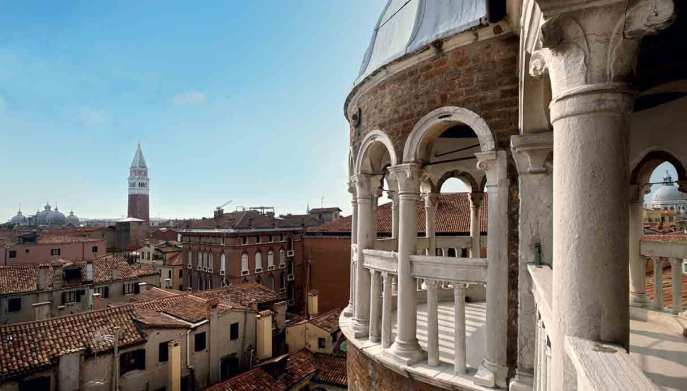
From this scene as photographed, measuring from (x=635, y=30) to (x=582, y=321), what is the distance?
173 cm

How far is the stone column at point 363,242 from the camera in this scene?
7.72 meters

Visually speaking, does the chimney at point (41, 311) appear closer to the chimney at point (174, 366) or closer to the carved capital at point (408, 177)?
the chimney at point (174, 366)

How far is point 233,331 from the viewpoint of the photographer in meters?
25.1

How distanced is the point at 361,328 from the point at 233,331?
19981 mm

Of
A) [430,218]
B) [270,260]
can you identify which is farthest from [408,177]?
[270,260]

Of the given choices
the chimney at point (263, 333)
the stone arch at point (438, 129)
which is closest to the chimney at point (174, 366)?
the chimney at point (263, 333)

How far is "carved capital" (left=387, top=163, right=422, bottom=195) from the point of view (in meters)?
6.43

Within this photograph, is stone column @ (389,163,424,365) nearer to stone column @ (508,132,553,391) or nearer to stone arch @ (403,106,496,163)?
stone arch @ (403,106,496,163)

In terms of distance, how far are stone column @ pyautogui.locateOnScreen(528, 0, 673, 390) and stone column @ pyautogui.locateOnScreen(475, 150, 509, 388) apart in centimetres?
303

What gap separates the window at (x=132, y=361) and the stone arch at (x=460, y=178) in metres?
18.1

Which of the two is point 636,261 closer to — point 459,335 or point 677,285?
point 677,285

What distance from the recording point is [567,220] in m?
2.40

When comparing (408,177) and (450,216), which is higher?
(408,177)

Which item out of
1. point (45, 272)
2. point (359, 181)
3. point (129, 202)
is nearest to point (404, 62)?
point (359, 181)
